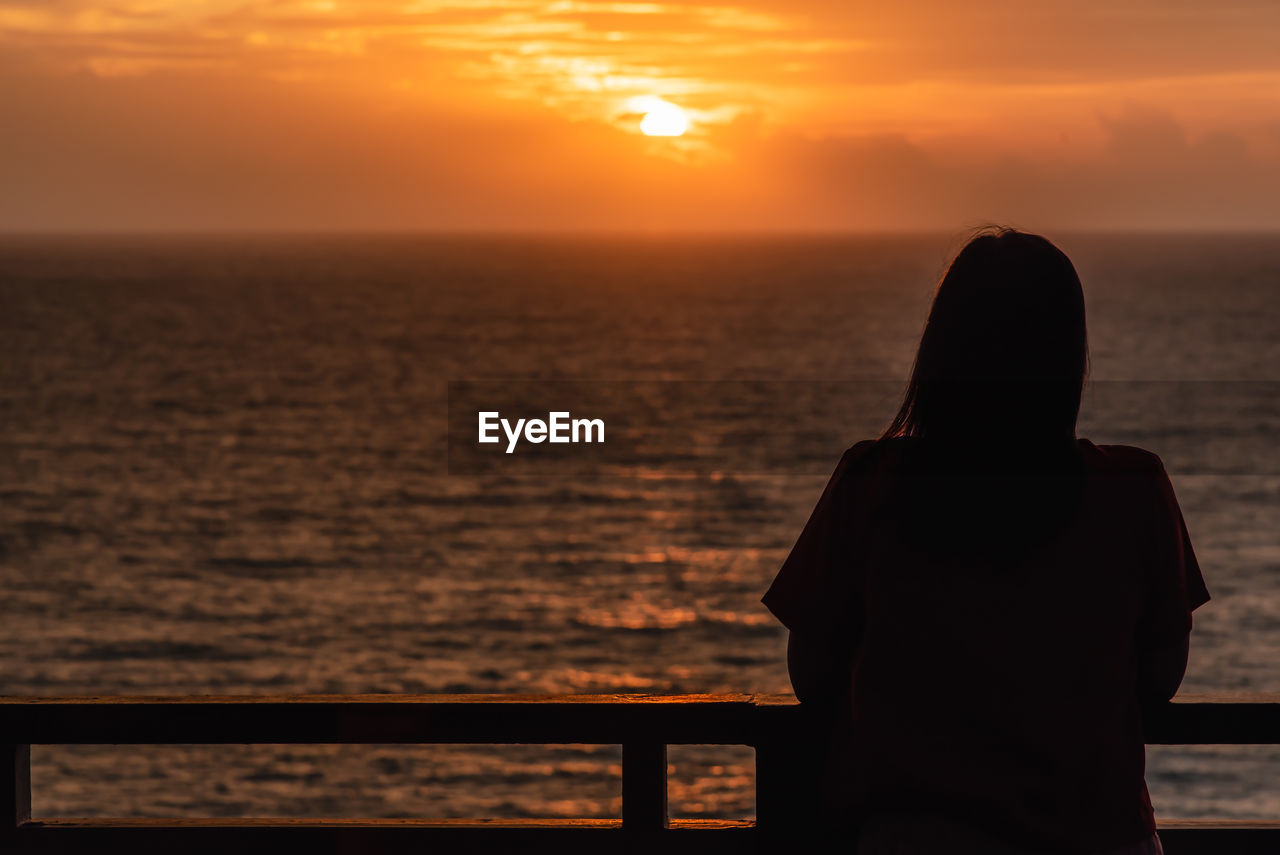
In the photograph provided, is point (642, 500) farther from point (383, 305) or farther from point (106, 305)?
point (106, 305)

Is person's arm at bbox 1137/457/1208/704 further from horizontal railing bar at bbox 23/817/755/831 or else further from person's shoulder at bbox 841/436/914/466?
horizontal railing bar at bbox 23/817/755/831

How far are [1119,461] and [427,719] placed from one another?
48.3 inches

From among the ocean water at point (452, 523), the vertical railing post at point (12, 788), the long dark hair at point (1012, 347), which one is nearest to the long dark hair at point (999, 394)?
the long dark hair at point (1012, 347)

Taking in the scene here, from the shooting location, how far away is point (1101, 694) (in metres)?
1.84

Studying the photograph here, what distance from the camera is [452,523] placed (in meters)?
38.2

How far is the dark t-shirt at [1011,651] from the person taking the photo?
1812 millimetres

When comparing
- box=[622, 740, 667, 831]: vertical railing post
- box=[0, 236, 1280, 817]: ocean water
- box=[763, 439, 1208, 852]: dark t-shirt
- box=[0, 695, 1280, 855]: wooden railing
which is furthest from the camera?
box=[0, 236, 1280, 817]: ocean water

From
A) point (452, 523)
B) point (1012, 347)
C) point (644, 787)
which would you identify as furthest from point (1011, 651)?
point (452, 523)

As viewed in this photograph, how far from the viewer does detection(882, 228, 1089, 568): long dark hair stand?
1841 mm

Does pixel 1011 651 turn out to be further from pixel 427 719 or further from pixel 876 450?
pixel 427 719

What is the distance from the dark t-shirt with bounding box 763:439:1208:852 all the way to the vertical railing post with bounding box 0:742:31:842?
1549 mm

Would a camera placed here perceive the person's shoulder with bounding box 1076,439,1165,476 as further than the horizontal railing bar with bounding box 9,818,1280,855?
No

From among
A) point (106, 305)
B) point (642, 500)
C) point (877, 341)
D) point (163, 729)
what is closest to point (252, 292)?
point (106, 305)

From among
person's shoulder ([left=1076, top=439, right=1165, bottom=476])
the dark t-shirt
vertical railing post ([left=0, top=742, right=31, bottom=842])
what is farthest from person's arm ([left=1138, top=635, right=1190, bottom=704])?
vertical railing post ([left=0, top=742, right=31, bottom=842])
